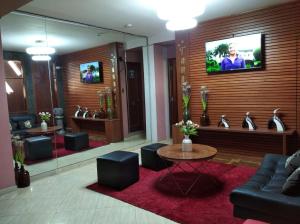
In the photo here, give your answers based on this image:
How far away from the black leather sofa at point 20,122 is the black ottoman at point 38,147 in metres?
0.17

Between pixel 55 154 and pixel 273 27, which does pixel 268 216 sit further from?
pixel 55 154

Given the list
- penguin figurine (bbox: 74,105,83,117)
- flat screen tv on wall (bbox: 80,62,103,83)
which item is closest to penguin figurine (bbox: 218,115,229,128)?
flat screen tv on wall (bbox: 80,62,103,83)

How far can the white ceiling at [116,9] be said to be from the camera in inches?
139

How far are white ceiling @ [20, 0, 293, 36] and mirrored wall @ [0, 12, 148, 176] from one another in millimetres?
369

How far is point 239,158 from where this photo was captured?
14.9 feet

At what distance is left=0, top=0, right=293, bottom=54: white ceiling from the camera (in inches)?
142

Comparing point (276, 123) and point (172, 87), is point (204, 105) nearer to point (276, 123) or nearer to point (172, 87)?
point (276, 123)

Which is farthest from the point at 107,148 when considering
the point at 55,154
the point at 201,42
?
the point at 201,42

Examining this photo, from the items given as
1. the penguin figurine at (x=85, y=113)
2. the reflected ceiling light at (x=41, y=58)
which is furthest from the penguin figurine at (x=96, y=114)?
the reflected ceiling light at (x=41, y=58)

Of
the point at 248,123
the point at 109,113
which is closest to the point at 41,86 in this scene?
the point at 109,113

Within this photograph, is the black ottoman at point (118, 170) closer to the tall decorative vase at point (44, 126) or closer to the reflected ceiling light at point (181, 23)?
Result: the tall decorative vase at point (44, 126)

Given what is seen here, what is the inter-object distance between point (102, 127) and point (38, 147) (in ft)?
4.96

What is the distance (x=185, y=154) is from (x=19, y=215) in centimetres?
210

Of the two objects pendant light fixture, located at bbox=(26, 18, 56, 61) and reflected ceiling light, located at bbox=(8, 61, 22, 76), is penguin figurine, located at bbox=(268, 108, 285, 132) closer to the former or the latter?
pendant light fixture, located at bbox=(26, 18, 56, 61)
